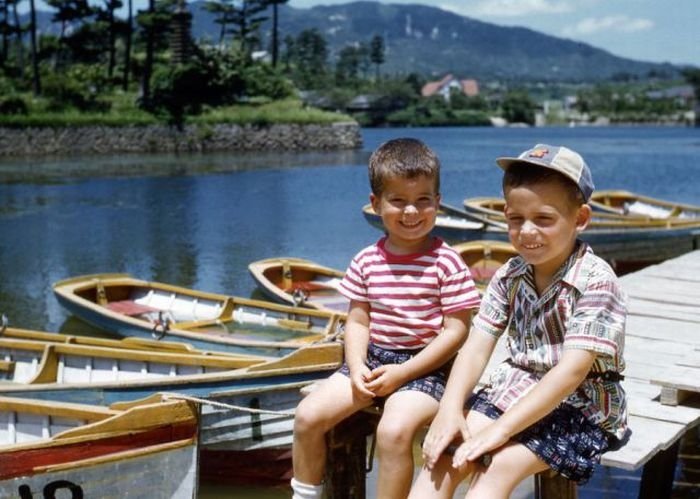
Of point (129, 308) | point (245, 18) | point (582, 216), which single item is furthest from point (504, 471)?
point (245, 18)

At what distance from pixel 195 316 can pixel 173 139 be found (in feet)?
133

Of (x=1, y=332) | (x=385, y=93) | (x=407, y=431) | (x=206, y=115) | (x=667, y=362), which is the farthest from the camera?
(x=385, y=93)

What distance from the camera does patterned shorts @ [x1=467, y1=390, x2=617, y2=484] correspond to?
11.3 feet

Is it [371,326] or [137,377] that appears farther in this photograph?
[137,377]

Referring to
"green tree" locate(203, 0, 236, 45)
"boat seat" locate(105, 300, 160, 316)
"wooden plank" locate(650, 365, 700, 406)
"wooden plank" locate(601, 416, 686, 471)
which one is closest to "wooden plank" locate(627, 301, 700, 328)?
"wooden plank" locate(650, 365, 700, 406)

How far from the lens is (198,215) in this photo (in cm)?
2697

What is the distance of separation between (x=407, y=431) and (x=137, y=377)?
14.5 feet

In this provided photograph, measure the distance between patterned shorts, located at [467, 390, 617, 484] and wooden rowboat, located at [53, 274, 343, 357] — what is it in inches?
167

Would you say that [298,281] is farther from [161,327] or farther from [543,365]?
[543,365]

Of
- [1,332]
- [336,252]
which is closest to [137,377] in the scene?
[1,332]

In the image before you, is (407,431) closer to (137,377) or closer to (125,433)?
(125,433)

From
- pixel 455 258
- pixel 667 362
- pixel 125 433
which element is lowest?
pixel 125 433

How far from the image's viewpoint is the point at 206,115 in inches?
1999

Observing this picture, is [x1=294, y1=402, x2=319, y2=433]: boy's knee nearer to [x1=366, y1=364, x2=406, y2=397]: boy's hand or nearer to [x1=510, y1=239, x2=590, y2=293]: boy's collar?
[x1=366, y1=364, x2=406, y2=397]: boy's hand
